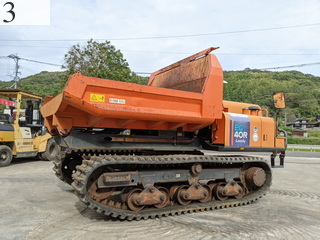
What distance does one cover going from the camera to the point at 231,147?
5359 mm

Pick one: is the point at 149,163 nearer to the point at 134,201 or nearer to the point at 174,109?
the point at 134,201

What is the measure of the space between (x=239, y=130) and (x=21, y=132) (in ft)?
32.4

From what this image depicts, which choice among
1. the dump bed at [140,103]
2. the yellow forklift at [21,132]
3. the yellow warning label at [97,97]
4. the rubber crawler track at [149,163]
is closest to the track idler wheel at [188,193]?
the rubber crawler track at [149,163]

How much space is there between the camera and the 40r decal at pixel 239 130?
5.38 meters

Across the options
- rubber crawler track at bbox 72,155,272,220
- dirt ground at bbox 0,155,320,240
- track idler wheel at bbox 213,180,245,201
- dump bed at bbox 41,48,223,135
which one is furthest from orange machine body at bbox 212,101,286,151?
dirt ground at bbox 0,155,320,240

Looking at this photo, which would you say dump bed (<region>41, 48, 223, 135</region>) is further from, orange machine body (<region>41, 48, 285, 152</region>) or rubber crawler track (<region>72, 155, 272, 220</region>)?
rubber crawler track (<region>72, 155, 272, 220</region>)

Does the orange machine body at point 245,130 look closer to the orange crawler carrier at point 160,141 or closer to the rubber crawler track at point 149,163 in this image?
the orange crawler carrier at point 160,141

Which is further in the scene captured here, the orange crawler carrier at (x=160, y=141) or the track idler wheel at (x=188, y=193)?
the track idler wheel at (x=188, y=193)

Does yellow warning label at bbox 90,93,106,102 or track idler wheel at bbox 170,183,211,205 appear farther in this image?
track idler wheel at bbox 170,183,211,205

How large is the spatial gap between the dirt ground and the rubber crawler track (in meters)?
0.12

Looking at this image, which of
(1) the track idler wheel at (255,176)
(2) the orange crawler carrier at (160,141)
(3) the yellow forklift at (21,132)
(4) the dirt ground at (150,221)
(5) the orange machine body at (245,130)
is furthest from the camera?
(3) the yellow forklift at (21,132)

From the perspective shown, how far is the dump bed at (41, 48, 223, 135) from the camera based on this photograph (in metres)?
3.98

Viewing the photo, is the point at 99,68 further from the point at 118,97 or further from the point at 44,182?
the point at 118,97

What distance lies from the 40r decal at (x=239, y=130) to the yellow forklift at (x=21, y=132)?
29.7 ft
